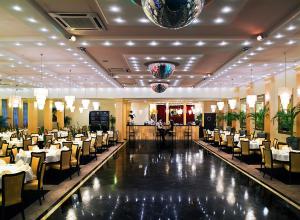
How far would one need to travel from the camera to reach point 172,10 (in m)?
2.90

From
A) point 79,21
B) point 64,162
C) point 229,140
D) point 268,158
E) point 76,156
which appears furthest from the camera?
point 229,140

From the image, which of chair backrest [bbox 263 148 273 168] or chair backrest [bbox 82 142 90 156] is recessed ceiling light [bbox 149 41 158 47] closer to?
chair backrest [bbox 263 148 273 168]

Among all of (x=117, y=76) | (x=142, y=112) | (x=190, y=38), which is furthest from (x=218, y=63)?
(x=142, y=112)

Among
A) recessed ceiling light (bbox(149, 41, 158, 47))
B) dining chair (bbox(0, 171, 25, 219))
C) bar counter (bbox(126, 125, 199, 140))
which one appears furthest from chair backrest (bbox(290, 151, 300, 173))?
bar counter (bbox(126, 125, 199, 140))

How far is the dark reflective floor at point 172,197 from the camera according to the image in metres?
4.93

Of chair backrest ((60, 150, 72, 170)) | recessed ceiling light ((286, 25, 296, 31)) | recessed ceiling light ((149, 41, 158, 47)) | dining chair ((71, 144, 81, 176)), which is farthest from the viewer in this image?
dining chair ((71, 144, 81, 176))

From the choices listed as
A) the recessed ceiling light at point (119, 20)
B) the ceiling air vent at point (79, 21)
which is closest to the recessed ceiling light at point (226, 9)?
the recessed ceiling light at point (119, 20)

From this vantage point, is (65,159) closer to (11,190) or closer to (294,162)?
(11,190)

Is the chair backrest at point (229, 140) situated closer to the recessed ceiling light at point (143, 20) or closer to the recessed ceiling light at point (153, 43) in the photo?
the recessed ceiling light at point (153, 43)

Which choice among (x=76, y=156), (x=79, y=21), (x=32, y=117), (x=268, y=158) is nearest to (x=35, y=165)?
(x=76, y=156)

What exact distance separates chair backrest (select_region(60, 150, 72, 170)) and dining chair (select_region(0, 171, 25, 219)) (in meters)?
2.64

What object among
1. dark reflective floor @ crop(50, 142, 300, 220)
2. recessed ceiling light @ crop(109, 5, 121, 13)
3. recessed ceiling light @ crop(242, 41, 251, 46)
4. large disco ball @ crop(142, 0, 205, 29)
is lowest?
dark reflective floor @ crop(50, 142, 300, 220)

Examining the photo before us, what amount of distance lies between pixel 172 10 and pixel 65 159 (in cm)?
573

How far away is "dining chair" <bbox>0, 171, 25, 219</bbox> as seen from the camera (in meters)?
4.37
